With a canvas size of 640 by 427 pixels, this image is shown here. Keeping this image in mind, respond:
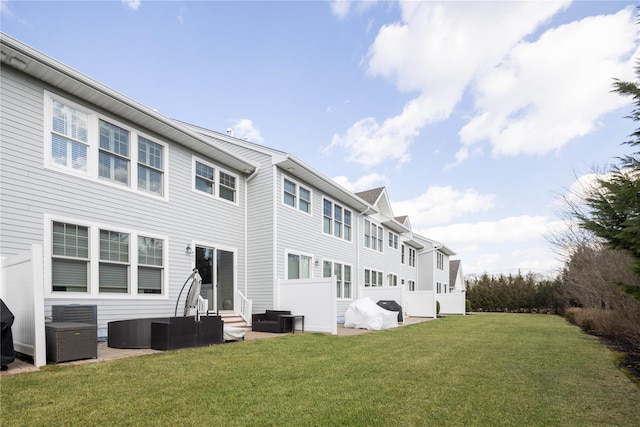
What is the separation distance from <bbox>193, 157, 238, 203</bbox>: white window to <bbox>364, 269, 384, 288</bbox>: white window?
31.3 ft

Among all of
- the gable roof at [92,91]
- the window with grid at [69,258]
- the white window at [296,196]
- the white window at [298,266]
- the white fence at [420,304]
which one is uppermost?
the gable roof at [92,91]

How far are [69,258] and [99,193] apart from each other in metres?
1.50

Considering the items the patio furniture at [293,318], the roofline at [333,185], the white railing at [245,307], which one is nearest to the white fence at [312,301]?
the patio furniture at [293,318]

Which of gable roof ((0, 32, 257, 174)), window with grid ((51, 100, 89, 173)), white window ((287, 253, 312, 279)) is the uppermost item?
gable roof ((0, 32, 257, 174))

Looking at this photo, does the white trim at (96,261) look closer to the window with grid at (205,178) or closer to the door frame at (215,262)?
the door frame at (215,262)

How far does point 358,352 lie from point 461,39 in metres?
8.45

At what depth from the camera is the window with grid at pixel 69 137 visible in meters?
7.89

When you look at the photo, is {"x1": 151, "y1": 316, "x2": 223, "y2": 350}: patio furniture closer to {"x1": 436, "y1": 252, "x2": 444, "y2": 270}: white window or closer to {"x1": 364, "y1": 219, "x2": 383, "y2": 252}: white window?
{"x1": 364, "y1": 219, "x2": 383, "y2": 252}: white window

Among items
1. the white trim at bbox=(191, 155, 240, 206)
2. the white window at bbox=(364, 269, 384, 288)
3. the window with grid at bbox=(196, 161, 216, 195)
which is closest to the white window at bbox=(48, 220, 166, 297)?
the white trim at bbox=(191, 155, 240, 206)

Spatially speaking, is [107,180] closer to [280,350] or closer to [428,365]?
[280,350]

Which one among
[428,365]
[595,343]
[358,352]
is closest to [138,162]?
[358,352]

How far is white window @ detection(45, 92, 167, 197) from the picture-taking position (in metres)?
7.91

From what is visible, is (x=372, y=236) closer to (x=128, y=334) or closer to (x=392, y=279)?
(x=392, y=279)

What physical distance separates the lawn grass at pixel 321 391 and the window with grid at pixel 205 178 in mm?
5180
